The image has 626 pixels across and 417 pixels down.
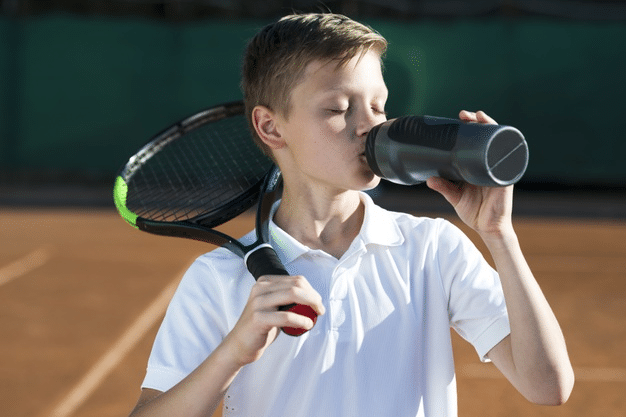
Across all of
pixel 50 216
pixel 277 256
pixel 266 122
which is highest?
pixel 266 122

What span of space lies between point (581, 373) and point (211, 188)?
229cm

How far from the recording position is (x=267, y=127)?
1.49 m

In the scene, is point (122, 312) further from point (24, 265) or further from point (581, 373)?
point (581, 373)

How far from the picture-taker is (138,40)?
951 centimetres

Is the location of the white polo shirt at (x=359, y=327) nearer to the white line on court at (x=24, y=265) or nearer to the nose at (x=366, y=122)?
the nose at (x=366, y=122)

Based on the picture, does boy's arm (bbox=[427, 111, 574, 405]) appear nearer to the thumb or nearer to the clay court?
the thumb

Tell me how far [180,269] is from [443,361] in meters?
4.10

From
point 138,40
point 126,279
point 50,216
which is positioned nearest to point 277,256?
point 126,279

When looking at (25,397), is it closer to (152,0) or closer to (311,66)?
(311,66)

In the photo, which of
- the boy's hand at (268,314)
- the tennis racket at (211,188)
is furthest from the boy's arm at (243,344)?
the tennis racket at (211,188)

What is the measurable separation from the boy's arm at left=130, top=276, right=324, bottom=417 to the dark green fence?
26.5 ft

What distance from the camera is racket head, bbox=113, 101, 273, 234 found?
171 centimetres

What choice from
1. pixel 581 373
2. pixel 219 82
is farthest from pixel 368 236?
pixel 219 82

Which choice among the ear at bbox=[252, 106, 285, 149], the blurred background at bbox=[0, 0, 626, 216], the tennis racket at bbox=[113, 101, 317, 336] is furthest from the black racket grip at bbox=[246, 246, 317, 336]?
the blurred background at bbox=[0, 0, 626, 216]
